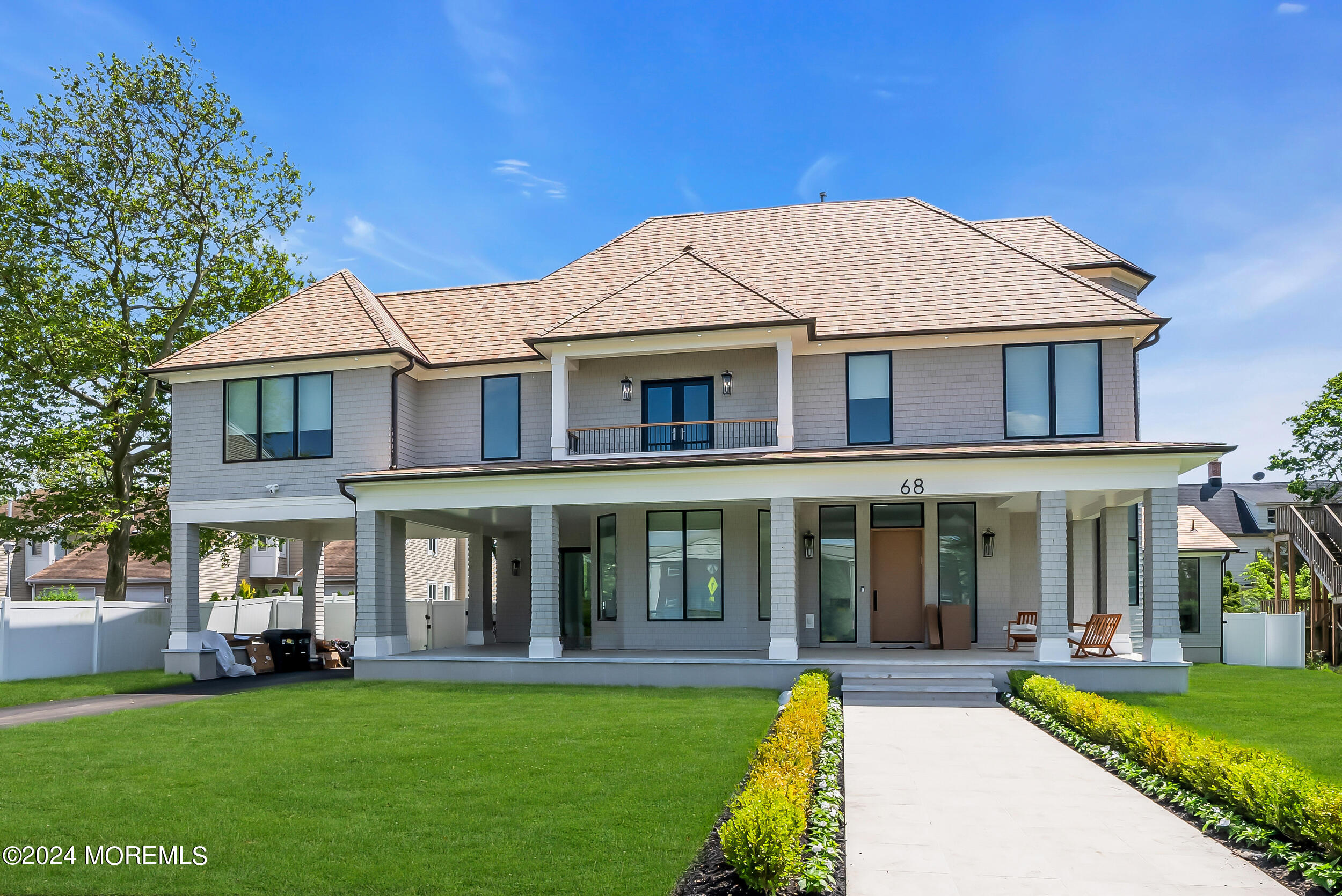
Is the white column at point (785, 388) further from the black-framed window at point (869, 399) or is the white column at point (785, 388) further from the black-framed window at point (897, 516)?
the black-framed window at point (897, 516)

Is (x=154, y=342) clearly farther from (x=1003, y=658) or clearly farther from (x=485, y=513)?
(x=1003, y=658)

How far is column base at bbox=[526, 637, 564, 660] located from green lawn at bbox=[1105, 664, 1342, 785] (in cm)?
896

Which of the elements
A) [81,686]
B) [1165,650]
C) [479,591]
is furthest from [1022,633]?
[81,686]

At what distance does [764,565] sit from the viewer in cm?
1922

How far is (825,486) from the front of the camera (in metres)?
16.7

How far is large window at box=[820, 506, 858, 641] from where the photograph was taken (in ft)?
63.6

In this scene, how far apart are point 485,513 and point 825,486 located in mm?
7177

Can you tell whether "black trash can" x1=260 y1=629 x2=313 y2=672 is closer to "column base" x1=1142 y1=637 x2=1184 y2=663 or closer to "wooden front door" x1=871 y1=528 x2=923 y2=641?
"wooden front door" x1=871 y1=528 x2=923 y2=641

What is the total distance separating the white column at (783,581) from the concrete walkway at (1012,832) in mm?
5582

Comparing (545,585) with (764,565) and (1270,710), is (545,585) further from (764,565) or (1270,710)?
(1270,710)

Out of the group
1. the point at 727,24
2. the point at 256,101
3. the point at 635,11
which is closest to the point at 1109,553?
the point at 727,24

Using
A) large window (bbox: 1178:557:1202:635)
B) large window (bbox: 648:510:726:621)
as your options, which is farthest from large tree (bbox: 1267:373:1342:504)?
large window (bbox: 648:510:726:621)

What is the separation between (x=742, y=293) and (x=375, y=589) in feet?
28.6

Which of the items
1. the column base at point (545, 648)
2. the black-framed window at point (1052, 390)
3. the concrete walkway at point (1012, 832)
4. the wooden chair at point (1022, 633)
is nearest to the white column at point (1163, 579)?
the wooden chair at point (1022, 633)
